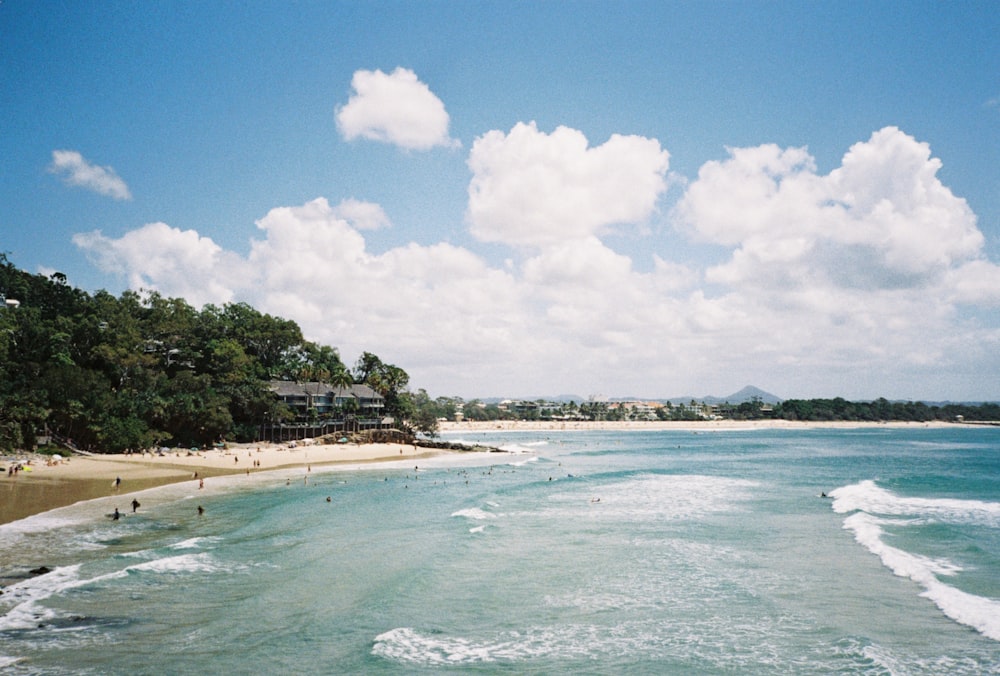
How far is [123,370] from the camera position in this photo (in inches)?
2399

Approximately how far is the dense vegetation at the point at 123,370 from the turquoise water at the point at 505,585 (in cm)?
1886

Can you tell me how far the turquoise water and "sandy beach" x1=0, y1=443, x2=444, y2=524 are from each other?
9.54ft

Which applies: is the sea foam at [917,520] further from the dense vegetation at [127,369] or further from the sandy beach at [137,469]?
the dense vegetation at [127,369]

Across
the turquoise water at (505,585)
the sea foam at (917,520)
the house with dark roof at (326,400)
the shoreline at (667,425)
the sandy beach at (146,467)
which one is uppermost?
the house with dark roof at (326,400)

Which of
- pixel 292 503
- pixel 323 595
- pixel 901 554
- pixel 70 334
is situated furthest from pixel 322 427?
pixel 901 554

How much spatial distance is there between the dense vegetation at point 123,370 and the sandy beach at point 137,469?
3.04m

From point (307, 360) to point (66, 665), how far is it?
275ft

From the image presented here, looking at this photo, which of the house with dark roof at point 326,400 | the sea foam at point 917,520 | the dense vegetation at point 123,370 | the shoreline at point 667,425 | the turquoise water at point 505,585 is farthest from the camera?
the shoreline at point 667,425

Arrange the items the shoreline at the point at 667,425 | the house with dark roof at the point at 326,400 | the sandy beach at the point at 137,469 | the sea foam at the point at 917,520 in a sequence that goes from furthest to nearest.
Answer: the shoreline at the point at 667,425, the house with dark roof at the point at 326,400, the sandy beach at the point at 137,469, the sea foam at the point at 917,520

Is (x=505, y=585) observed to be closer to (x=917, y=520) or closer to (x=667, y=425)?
(x=917, y=520)

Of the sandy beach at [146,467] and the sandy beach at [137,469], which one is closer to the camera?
the sandy beach at [137,469]

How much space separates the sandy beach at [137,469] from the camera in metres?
34.5

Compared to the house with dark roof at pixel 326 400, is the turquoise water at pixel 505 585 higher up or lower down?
lower down

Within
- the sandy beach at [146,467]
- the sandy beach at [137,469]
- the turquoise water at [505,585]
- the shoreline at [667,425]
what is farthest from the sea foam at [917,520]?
the shoreline at [667,425]
